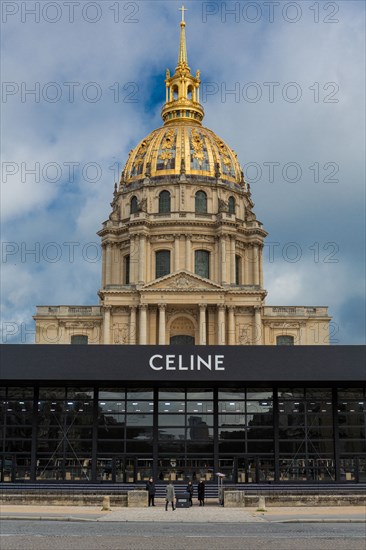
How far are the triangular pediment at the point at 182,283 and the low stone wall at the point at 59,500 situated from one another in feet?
191

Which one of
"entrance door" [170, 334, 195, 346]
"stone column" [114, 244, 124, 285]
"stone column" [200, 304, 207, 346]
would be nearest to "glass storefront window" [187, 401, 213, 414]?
"stone column" [200, 304, 207, 346]

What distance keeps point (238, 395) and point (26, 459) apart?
447 inches

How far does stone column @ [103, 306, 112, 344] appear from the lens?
94562 millimetres

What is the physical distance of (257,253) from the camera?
111188 millimetres

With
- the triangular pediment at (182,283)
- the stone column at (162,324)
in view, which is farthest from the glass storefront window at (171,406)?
the triangular pediment at (182,283)

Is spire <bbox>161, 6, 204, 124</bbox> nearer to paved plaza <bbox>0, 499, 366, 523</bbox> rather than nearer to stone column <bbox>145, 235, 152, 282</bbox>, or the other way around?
stone column <bbox>145, 235, 152, 282</bbox>

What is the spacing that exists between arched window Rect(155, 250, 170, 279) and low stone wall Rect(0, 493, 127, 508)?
233ft

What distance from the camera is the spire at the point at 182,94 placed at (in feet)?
406

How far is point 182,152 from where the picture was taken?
114 m

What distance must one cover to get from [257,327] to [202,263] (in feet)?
48.8

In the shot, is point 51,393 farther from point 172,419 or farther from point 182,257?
point 182,257

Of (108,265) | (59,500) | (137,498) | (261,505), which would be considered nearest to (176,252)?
(108,265)

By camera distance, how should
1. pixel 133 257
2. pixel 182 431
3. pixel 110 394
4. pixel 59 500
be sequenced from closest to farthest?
pixel 59 500, pixel 182 431, pixel 110 394, pixel 133 257

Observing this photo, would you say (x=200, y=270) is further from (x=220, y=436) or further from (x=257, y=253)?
(x=220, y=436)
